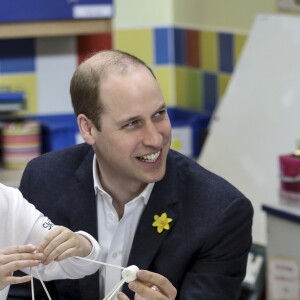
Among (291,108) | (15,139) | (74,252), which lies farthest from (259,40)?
(74,252)

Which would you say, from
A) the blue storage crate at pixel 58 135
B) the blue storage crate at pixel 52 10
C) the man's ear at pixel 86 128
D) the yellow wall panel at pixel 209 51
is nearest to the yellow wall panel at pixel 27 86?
the blue storage crate at pixel 58 135

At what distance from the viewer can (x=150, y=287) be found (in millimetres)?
2240

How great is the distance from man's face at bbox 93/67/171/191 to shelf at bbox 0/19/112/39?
2.25m

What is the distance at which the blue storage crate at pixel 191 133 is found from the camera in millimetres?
4957

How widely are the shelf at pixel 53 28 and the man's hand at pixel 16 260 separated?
271 cm

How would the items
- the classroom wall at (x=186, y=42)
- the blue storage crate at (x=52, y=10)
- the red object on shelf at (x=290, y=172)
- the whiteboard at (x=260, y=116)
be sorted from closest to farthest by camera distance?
the red object on shelf at (x=290, y=172)
the whiteboard at (x=260, y=116)
the blue storage crate at (x=52, y=10)
the classroom wall at (x=186, y=42)

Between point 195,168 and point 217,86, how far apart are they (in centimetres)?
234

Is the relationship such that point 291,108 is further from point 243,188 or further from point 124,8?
point 124,8

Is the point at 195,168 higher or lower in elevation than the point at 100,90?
lower

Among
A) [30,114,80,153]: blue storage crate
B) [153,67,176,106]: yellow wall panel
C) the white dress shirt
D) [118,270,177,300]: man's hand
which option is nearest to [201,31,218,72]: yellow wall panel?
[153,67,176,106]: yellow wall panel

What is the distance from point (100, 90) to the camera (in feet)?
8.13

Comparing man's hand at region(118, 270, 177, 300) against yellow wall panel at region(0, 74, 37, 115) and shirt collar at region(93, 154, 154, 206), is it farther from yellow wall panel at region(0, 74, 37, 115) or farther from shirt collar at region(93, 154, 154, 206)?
yellow wall panel at region(0, 74, 37, 115)

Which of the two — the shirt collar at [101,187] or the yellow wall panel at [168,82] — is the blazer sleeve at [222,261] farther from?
the yellow wall panel at [168,82]

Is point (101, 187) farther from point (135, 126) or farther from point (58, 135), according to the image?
point (58, 135)
